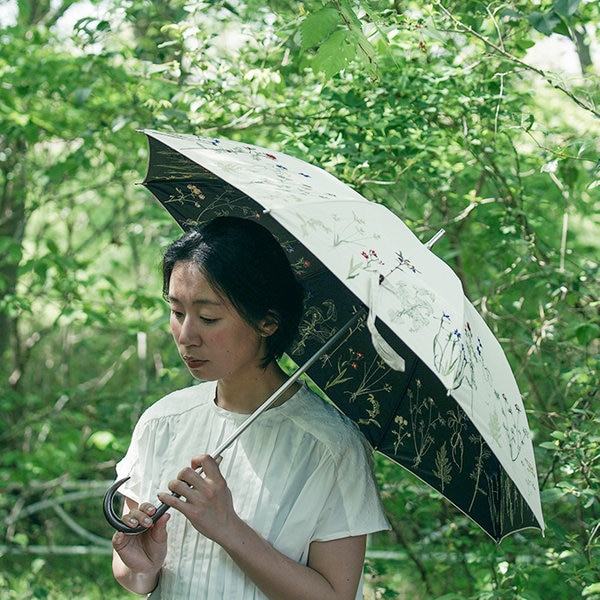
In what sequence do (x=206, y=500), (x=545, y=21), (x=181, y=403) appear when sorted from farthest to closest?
(x=545, y=21) < (x=181, y=403) < (x=206, y=500)

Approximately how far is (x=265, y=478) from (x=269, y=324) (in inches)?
11.6

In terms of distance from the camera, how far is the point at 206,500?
1.60 meters

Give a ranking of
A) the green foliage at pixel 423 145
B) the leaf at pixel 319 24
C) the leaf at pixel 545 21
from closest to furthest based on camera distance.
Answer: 1. the leaf at pixel 319 24
2. the leaf at pixel 545 21
3. the green foliage at pixel 423 145

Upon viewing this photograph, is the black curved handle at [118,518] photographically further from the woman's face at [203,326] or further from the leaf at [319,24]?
the leaf at [319,24]

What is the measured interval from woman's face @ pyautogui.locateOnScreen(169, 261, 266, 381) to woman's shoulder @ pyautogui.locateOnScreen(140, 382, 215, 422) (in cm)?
22

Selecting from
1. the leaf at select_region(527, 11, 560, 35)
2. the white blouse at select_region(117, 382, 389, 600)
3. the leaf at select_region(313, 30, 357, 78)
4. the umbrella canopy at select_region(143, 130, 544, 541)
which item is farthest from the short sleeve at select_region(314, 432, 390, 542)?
the leaf at select_region(527, 11, 560, 35)

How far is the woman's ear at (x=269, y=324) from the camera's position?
1732mm

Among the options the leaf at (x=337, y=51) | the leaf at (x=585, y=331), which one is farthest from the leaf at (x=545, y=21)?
the leaf at (x=585, y=331)

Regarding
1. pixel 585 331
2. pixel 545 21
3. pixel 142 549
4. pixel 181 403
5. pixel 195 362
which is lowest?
pixel 585 331

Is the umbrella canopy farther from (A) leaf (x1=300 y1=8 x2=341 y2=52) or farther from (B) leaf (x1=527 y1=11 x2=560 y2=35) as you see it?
(B) leaf (x1=527 y1=11 x2=560 y2=35)

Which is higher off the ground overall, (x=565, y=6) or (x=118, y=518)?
(x=565, y=6)

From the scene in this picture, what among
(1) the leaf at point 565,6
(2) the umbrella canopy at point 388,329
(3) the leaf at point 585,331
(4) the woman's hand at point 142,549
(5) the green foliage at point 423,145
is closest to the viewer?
(2) the umbrella canopy at point 388,329

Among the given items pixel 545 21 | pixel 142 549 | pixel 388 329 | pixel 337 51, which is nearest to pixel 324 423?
pixel 388 329

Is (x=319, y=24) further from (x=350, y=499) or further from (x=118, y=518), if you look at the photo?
(x=118, y=518)
